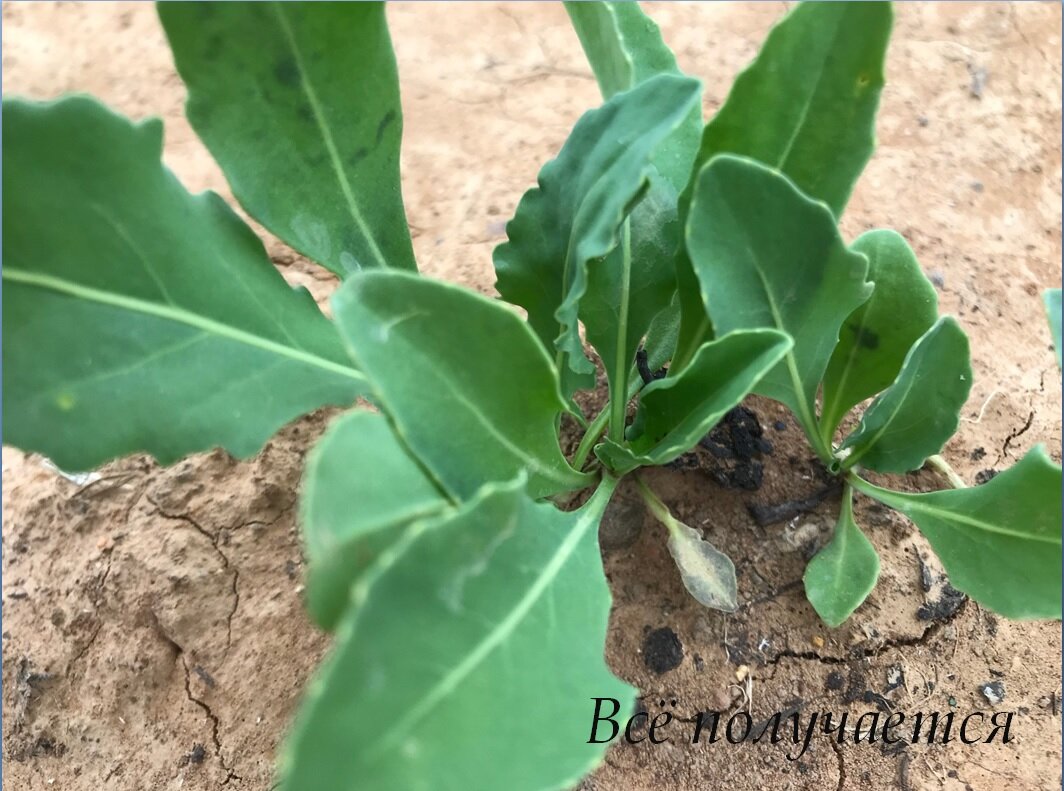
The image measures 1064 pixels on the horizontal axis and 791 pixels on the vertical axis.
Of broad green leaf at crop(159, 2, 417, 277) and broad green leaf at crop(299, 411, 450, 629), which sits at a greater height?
broad green leaf at crop(159, 2, 417, 277)

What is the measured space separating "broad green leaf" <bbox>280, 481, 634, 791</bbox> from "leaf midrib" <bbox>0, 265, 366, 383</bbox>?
33cm

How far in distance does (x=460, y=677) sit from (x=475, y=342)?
276 mm

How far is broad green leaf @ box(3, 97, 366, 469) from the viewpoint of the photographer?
75 cm

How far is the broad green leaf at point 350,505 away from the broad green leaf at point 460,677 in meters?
0.03

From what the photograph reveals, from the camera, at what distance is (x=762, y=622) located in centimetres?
102

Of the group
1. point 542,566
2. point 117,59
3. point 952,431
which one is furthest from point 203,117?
point 117,59

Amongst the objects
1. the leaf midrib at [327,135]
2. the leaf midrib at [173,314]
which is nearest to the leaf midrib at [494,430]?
the leaf midrib at [173,314]

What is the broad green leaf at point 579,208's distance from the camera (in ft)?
2.42

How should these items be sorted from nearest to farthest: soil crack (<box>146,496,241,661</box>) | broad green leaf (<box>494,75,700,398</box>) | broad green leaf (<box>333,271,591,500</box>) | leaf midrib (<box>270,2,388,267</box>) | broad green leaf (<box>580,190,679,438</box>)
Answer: broad green leaf (<box>333,271,591,500</box>) → broad green leaf (<box>494,75,700,398</box>) → leaf midrib (<box>270,2,388,267</box>) → broad green leaf (<box>580,190,679,438</box>) → soil crack (<box>146,496,241,661</box>)

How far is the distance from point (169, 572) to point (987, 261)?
1.32 meters

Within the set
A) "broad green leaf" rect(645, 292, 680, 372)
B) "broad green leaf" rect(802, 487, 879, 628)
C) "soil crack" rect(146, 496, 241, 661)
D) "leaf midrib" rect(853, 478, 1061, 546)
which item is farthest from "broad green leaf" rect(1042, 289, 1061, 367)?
"soil crack" rect(146, 496, 241, 661)

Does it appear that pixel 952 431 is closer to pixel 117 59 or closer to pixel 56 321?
pixel 56 321

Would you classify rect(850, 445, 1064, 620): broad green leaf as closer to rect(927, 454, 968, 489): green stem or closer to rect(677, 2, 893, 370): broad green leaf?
rect(927, 454, 968, 489): green stem

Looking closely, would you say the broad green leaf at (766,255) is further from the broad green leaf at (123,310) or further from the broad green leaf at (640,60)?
the broad green leaf at (123,310)
